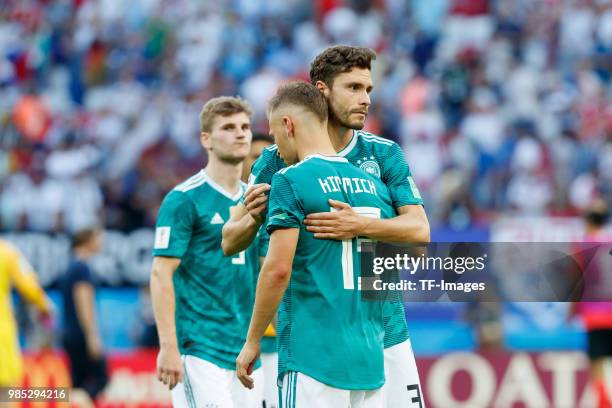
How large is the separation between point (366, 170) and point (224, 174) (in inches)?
68.9

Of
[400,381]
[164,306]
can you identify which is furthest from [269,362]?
[400,381]

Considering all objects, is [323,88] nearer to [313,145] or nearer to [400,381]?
[313,145]

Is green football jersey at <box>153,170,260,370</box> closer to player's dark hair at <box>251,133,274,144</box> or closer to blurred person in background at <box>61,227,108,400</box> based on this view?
player's dark hair at <box>251,133,274,144</box>

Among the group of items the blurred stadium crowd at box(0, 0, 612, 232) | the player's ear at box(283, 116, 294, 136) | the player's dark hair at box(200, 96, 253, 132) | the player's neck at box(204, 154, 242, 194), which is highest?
the blurred stadium crowd at box(0, 0, 612, 232)

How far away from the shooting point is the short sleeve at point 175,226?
7.41 m

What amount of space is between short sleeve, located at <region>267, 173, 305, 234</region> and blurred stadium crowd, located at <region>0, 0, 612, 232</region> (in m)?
10.3

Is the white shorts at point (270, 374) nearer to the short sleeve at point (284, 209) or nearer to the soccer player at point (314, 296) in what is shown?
the soccer player at point (314, 296)

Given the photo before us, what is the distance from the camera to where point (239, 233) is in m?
6.15

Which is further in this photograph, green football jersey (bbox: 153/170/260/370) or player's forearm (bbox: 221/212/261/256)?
green football jersey (bbox: 153/170/260/370)

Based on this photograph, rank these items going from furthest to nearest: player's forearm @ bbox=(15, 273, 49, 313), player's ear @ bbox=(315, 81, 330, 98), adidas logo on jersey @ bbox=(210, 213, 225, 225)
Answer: player's forearm @ bbox=(15, 273, 49, 313)
adidas logo on jersey @ bbox=(210, 213, 225, 225)
player's ear @ bbox=(315, 81, 330, 98)

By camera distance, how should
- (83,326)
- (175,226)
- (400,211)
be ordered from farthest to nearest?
1. (83,326)
2. (175,226)
3. (400,211)

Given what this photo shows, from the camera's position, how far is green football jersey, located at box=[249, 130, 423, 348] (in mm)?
6254

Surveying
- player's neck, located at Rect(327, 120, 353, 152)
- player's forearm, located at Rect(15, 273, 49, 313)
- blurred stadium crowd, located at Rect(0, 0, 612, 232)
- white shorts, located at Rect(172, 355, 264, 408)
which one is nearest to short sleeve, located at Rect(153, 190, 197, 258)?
white shorts, located at Rect(172, 355, 264, 408)

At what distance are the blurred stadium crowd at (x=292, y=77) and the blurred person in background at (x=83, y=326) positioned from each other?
3.81m
